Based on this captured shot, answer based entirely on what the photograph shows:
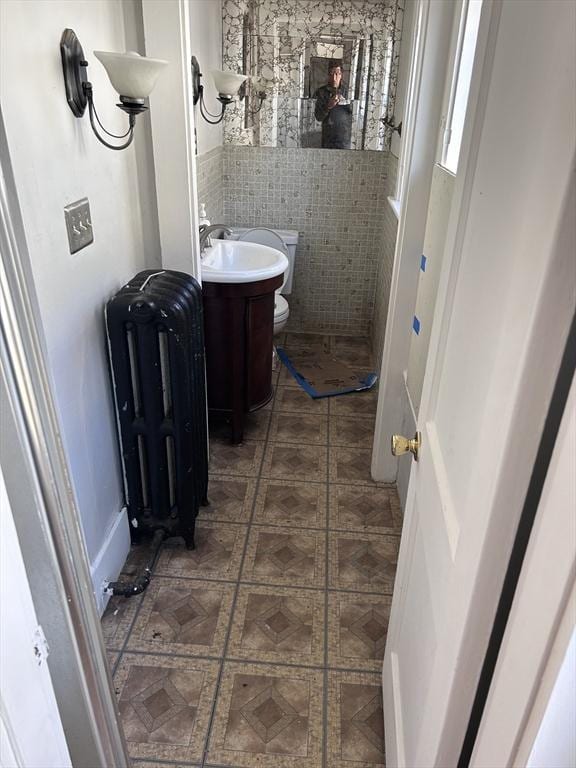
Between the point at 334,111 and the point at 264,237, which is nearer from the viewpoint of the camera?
the point at 334,111

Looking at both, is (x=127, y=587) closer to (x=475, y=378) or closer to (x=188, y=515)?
(x=188, y=515)

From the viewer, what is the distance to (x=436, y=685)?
2.89 feet

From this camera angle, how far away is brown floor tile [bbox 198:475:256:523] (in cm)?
222

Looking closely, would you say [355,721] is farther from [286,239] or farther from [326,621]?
[286,239]

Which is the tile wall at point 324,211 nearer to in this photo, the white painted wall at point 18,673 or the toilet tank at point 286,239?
the toilet tank at point 286,239

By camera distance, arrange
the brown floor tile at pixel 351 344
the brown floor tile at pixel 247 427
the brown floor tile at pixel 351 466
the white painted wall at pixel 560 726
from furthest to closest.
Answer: the brown floor tile at pixel 351 344, the brown floor tile at pixel 247 427, the brown floor tile at pixel 351 466, the white painted wall at pixel 560 726

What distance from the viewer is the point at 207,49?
2.76m

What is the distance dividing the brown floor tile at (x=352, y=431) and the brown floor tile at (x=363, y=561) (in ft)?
2.07

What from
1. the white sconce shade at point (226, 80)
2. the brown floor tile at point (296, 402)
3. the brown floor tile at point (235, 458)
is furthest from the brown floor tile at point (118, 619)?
the white sconce shade at point (226, 80)

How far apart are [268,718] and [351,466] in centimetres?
122

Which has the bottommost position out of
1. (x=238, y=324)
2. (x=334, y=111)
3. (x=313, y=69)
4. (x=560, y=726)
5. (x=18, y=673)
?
(x=238, y=324)

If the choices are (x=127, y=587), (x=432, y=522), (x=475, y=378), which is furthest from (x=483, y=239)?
(x=127, y=587)

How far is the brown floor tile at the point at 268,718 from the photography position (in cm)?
142

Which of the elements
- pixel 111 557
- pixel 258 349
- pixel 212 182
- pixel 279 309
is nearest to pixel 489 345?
pixel 111 557
